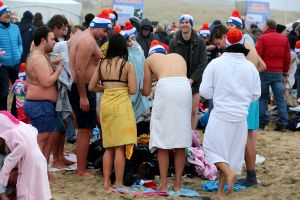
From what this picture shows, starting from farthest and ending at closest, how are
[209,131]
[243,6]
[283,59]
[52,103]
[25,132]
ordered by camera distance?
1. [243,6]
2. [283,59]
3. [52,103]
4. [209,131]
5. [25,132]

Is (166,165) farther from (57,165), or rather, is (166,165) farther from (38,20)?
(38,20)

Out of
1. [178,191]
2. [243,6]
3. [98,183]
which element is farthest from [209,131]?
[243,6]

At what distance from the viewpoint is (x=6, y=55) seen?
30.3ft

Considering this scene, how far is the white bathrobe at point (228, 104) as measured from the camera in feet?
19.9

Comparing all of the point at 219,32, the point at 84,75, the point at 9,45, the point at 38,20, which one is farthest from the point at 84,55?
the point at 38,20

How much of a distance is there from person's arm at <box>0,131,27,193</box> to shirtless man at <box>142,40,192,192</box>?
1.90 meters

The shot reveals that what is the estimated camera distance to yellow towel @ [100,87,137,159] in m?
6.23

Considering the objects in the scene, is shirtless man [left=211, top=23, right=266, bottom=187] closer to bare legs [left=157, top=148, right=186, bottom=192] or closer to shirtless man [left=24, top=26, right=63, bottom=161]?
bare legs [left=157, top=148, right=186, bottom=192]

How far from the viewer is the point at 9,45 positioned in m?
9.33

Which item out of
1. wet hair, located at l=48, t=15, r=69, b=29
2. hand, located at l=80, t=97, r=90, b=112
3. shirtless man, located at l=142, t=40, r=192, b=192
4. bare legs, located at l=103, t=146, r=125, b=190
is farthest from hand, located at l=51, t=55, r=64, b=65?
bare legs, located at l=103, t=146, r=125, b=190

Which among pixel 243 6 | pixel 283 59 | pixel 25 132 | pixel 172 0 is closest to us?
pixel 25 132

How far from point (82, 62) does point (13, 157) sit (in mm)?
2175

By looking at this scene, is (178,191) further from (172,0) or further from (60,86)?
(172,0)

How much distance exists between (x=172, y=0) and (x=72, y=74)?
7044 cm
